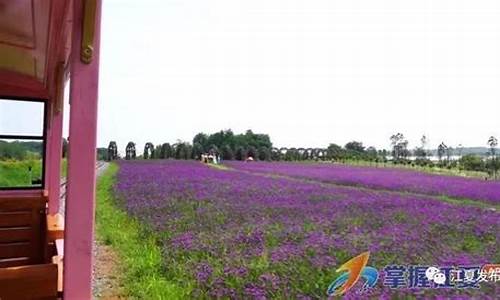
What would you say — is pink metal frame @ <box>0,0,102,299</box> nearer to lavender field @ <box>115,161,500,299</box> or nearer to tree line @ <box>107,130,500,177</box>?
lavender field @ <box>115,161,500,299</box>

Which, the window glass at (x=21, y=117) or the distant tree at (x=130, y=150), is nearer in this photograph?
the window glass at (x=21, y=117)

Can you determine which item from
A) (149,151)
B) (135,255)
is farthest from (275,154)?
(135,255)

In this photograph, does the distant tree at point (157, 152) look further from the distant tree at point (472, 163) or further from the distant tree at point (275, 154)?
the distant tree at point (472, 163)

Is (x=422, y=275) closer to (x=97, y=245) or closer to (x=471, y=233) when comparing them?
(x=471, y=233)

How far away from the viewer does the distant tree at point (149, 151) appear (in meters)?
35.0

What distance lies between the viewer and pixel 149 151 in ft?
116

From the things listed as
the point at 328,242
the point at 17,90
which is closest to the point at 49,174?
the point at 17,90

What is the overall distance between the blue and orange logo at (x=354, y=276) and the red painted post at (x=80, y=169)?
1.98 m

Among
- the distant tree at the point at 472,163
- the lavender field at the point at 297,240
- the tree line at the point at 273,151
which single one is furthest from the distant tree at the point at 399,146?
the lavender field at the point at 297,240

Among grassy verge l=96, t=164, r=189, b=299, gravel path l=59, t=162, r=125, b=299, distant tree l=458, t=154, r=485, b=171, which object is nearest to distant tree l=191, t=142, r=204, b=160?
distant tree l=458, t=154, r=485, b=171

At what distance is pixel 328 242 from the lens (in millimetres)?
4543

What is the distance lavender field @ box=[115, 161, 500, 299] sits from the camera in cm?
355

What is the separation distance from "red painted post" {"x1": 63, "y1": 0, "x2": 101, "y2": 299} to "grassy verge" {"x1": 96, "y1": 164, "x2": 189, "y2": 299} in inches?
77.9

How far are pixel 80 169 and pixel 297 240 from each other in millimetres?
3395
